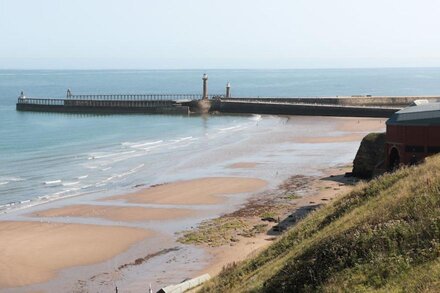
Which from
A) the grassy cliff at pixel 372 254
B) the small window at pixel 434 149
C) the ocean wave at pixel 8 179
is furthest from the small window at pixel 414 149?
the ocean wave at pixel 8 179

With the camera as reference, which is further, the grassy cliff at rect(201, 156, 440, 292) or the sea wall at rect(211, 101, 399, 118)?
the sea wall at rect(211, 101, 399, 118)

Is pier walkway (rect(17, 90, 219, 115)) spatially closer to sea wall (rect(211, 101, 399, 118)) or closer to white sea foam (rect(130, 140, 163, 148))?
sea wall (rect(211, 101, 399, 118))

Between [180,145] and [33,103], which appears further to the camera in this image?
[33,103]

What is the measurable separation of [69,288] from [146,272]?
93.8 inches

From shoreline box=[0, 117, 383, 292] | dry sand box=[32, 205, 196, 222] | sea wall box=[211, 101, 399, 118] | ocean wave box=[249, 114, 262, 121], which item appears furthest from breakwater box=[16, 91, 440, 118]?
dry sand box=[32, 205, 196, 222]

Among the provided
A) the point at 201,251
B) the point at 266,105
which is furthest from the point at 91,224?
the point at 266,105

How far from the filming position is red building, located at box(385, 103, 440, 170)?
2386cm

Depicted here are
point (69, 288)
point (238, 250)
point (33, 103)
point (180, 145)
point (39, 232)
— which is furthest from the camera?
point (33, 103)

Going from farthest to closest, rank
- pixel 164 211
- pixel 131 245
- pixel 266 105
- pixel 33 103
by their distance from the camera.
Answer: pixel 33 103, pixel 266 105, pixel 164 211, pixel 131 245

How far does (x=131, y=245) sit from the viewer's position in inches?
925

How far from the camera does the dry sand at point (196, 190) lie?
1229 inches

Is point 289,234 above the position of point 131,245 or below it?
above

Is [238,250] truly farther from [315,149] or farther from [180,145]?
[180,145]

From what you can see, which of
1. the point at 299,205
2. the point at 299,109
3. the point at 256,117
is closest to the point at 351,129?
the point at 299,109
